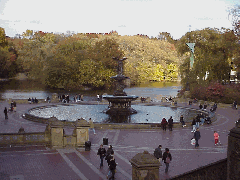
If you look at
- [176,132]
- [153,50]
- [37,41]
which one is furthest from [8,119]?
[153,50]

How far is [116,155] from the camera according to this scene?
→ 16.0 metres

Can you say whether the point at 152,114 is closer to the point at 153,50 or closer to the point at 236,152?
the point at 236,152

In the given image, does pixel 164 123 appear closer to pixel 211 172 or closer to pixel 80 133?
pixel 80 133

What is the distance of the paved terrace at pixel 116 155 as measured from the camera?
42.4ft

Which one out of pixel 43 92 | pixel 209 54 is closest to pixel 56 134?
pixel 209 54

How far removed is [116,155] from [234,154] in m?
8.91

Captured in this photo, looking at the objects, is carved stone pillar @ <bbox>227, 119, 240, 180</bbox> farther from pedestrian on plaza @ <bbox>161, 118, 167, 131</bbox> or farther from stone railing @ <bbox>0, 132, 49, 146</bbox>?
pedestrian on plaza @ <bbox>161, 118, 167, 131</bbox>

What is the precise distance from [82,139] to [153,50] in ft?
335

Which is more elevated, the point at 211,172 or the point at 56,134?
the point at 211,172

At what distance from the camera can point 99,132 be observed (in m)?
21.9

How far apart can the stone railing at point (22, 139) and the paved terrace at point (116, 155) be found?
455 millimetres

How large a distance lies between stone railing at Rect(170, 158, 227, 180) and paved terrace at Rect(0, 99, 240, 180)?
4.28 meters

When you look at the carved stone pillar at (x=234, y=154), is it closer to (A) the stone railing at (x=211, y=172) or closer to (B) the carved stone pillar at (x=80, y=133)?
(A) the stone railing at (x=211, y=172)

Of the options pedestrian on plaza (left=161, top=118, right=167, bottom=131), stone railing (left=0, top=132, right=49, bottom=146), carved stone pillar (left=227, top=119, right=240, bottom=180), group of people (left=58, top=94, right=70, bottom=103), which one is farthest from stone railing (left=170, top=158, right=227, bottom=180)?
group of people (left=58, top=94, right=70, bottom=103)
